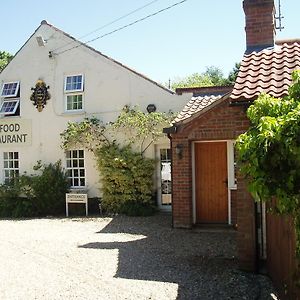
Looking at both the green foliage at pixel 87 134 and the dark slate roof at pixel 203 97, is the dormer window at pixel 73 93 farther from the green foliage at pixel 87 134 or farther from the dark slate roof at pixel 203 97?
the dark slate roof at pixel 203 97

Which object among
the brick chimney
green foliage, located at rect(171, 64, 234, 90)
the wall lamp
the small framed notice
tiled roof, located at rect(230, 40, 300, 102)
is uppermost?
green foliage, located at rect(171, 64, 234, 90)

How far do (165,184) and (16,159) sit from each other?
6.29 m

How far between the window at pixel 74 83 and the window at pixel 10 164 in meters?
3.42

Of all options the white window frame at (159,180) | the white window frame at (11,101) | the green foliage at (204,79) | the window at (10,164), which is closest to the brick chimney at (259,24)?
the white window frame at (159,180)

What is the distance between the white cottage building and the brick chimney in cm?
528

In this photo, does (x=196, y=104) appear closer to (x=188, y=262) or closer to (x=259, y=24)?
(x=259, y=24)

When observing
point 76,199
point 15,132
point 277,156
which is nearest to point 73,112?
point 15,132

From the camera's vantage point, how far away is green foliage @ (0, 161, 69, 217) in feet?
46.5

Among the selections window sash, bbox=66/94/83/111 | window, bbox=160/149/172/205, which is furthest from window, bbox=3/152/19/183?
window, bbox=160/149/172/205

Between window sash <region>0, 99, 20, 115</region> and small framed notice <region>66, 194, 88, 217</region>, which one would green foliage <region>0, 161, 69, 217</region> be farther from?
window sash <region>0, 99, 20, 115</region>

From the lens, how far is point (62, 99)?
15078 millimetres

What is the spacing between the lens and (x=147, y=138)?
13594mm

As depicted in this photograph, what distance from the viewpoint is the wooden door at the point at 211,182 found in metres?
10.9

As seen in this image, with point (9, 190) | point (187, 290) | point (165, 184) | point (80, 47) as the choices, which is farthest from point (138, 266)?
point (80, 47)
